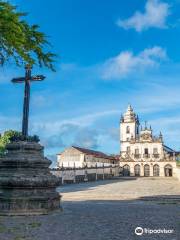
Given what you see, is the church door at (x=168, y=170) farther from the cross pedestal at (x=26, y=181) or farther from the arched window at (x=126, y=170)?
the cross pedestal at (x=26, y=181)

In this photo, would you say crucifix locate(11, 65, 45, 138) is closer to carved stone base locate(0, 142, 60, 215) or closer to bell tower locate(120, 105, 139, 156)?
carved stone base locate(0, 142, 60, 215)

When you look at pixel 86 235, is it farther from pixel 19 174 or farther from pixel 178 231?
pixel 19 174

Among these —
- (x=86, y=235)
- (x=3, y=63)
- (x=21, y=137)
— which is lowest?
(x=86, y=235)

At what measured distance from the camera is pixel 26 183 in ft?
35.2

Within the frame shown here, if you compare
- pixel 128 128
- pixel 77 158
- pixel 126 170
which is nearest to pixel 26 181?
pixel 77 158

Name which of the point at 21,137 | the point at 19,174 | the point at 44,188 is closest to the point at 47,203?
the point at 44,188

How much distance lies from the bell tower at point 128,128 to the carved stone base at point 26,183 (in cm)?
7163

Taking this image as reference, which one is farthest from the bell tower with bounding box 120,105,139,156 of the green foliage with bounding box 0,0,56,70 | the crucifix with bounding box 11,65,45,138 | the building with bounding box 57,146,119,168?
the green foliage with bounding box 0,0,56,70

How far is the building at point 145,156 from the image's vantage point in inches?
2901

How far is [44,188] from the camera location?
1111 centimetres

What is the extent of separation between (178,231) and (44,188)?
447 cm

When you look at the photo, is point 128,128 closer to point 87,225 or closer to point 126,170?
point 126,170

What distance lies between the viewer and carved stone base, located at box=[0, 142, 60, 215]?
423 inches

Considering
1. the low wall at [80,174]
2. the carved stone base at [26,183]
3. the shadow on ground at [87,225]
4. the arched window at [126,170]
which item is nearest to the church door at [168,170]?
the arched window at [126,170]
